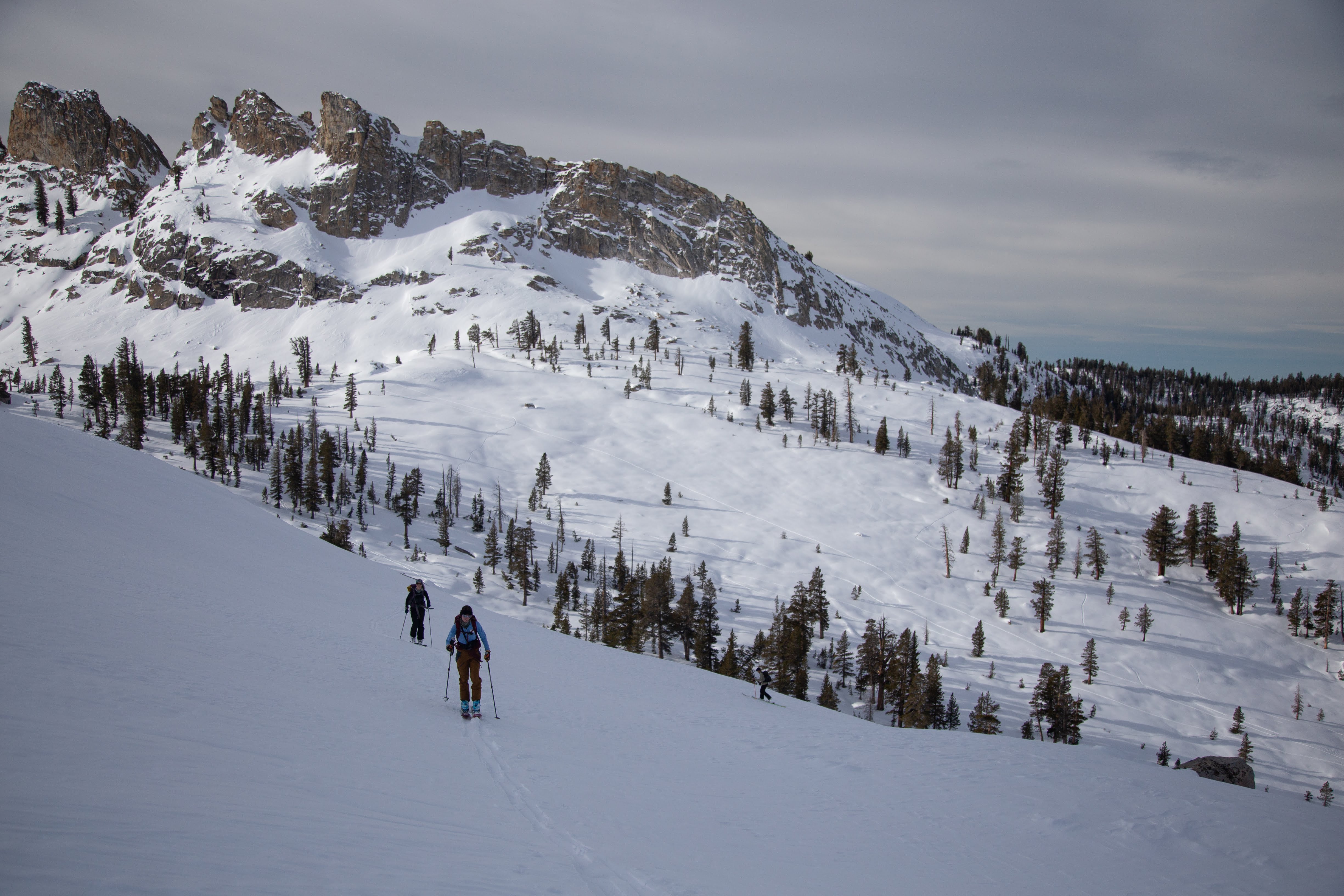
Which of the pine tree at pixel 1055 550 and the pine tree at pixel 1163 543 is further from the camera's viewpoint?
the pine tree at pixel 1163 543

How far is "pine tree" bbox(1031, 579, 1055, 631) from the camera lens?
73.5m

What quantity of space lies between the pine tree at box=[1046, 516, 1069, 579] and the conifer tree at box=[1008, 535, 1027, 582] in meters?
2.86

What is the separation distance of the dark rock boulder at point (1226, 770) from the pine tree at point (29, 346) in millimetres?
227318

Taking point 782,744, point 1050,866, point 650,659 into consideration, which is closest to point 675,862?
point 1050,866

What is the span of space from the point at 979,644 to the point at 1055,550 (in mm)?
25894

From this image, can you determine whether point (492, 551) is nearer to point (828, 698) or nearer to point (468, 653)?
point (828, 698)

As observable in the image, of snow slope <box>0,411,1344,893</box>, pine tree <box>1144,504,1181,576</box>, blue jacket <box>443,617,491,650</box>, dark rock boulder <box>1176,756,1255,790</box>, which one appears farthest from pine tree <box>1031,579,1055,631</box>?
blue jacket <box>443,617,491,650</box>

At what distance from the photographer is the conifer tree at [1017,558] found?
8288 centimetres

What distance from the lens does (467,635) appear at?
13.4 meters

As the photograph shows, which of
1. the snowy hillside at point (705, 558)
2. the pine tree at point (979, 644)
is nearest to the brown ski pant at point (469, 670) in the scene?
the snowy hillside at point (705, 558)

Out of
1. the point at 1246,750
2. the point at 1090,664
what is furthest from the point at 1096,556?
the point at 1246,750

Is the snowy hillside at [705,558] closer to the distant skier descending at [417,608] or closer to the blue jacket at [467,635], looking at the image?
the distant skier descending at [417,608]

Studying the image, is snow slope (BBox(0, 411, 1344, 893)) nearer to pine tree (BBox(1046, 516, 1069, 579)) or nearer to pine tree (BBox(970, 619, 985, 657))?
pine tree (BBox(970, 619, 985, 657))

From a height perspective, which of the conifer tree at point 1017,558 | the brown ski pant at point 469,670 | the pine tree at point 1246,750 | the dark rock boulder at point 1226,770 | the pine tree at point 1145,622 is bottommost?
the pine tree at point 1246,750
